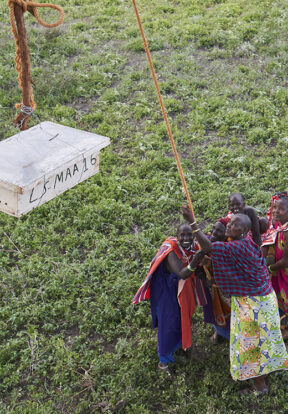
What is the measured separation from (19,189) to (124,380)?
2286 mm

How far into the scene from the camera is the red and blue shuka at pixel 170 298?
432 cm

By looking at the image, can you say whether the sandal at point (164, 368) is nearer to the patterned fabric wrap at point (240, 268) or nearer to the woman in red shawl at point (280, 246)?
the patterned fabric wrap at point (240, 268)

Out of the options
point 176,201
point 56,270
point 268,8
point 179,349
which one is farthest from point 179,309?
point 268,8

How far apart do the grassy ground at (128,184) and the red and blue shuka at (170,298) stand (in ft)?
1.02

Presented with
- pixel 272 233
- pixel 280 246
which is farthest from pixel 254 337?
pixel 272 233

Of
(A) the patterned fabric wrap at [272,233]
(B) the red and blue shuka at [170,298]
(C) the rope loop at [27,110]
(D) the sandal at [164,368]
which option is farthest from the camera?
(D) the sandal at [164,368]

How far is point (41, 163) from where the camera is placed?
10.3ft

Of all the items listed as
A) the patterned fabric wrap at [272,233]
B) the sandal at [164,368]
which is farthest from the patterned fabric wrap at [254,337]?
the sandal at [164,368]

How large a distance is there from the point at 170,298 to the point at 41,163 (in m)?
1.87

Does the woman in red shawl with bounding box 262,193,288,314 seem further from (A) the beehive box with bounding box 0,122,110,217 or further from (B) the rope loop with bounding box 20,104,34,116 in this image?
(B) the rope loop with bounding box 20,104,34,116

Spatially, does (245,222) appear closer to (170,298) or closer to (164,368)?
(170,298)

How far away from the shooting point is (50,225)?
627 cm

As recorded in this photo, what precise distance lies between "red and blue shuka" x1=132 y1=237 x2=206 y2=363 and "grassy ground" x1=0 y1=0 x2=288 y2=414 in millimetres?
312

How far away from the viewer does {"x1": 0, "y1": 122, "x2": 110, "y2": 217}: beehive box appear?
Result: 10.1 feet
